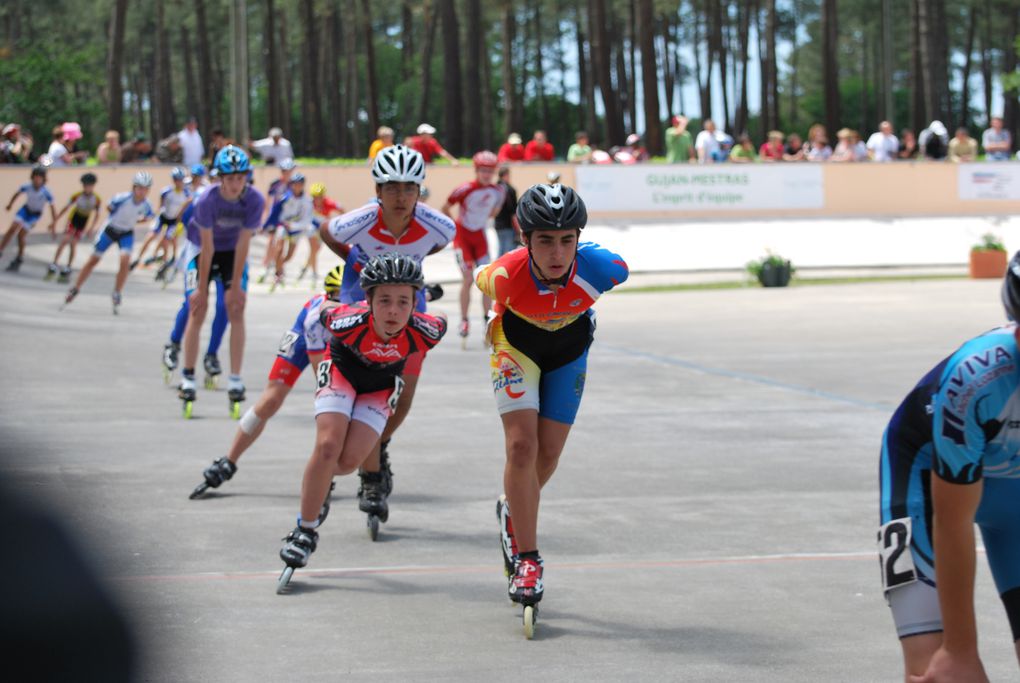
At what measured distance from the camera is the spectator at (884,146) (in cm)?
3784

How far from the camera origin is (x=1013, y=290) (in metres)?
3.33

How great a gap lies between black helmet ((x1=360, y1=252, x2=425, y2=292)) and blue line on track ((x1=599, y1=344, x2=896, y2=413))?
6.48m

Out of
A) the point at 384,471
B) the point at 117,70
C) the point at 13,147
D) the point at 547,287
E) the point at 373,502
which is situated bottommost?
the point at 373,502

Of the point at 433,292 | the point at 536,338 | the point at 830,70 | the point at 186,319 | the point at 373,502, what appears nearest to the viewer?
the point at 536,338

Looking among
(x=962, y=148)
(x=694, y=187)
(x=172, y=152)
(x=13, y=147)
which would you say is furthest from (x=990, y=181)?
(x=13, y=147)

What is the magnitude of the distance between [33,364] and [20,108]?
37.1 m

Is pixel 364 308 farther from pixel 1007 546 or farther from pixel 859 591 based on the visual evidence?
pixel 1007 546

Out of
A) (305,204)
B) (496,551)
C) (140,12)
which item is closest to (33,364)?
(496,551)

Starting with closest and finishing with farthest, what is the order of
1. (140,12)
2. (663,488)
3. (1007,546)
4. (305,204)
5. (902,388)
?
(1007,546)
(663,488)
(902,388)
(305,204)
(140,12)

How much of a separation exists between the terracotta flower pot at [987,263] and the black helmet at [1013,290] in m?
25.7

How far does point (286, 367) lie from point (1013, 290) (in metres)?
5.75

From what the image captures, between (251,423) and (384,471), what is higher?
(251,423)

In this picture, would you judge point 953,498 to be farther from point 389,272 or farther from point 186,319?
point 186,319

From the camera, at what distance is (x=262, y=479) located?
9.48 metres
